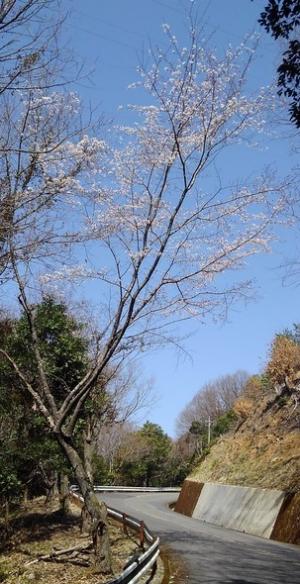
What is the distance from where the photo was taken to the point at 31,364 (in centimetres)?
1906

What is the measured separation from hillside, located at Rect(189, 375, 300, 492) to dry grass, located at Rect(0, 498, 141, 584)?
5883mm

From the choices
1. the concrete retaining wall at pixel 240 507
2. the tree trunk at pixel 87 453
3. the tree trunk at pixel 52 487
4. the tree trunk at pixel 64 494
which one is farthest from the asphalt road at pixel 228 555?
the tree trunk at pixel 52 487

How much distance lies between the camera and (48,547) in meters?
17.1

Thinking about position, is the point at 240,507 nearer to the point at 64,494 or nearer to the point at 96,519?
the point at 64,494

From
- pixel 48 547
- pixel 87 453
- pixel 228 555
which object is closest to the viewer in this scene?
pixel 228 555

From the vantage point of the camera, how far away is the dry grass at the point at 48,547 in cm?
1242

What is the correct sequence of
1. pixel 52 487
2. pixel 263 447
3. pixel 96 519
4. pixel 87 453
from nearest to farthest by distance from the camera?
pixel 96 519 < pixel 87 453 < pixel 52 487 < pixel 263 447

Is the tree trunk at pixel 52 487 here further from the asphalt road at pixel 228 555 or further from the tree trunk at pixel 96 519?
the tree trunk at pixel 96 519

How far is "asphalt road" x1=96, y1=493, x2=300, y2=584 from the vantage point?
10.7 metres

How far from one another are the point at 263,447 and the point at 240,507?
3.69 m

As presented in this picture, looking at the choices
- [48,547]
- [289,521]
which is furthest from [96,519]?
[289,521]

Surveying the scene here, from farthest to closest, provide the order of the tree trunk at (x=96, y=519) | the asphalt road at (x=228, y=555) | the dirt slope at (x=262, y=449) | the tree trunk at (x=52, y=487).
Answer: the tree trunk at (x=52, y=487) < the dirt slope at (x=262, y=449) < the tree trunk at (x=96, y=519) < the asphalt road at (x=228, y=555)

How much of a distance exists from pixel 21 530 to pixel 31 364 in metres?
5.61

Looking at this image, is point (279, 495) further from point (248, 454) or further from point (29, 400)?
point (29, 400)
